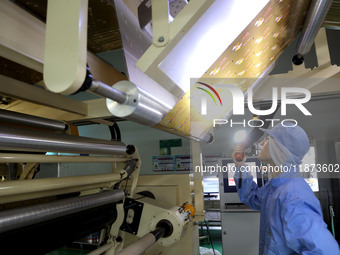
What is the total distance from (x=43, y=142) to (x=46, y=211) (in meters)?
0.29

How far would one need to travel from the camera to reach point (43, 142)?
2.79ft

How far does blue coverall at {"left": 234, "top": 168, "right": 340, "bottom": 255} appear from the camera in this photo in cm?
117

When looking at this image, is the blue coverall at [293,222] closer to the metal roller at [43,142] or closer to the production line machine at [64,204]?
the production line machine at [64,204]

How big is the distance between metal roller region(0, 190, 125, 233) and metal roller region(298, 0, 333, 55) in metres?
1.30

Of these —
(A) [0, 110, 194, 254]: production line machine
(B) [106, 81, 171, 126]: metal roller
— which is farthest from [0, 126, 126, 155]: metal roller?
(B) [106, 81, 171, 126]: metal roller

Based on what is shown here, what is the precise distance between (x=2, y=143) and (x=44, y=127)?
35 cm

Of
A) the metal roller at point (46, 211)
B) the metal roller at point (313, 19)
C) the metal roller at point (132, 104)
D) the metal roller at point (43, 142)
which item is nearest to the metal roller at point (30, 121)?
the metal roller at point (43, 142)

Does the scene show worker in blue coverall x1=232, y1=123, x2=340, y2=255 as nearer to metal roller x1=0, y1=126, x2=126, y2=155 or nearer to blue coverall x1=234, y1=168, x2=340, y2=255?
blue coverall x1=234, y1=168, x2=340, y2=255

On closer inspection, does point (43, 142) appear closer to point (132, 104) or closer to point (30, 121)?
point (30, 121)

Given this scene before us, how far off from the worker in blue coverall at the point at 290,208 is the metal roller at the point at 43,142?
3.52 ft

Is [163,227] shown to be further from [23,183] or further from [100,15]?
[100,15]

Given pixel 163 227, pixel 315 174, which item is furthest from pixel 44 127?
pixel 315 174

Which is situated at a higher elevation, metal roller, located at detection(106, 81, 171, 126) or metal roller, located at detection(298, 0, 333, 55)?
metal roller, located at detection(298, 0, 333, 55)

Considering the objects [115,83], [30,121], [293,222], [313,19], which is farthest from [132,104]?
[293,222]
